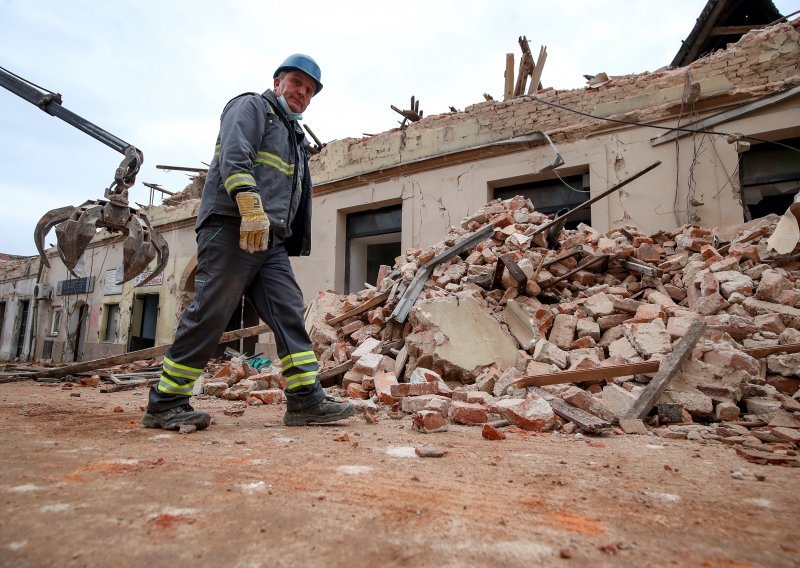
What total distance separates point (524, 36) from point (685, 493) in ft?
30.3

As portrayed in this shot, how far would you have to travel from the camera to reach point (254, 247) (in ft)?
8.02

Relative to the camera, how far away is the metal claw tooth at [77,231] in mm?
4254

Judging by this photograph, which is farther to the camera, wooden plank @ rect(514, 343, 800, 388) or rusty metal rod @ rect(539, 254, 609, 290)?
rusty metal rod @ rect(539, 254, 609, 290)

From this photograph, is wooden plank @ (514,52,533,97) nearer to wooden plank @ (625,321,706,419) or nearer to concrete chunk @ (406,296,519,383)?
concrete chunk @ (406,296,519,383)

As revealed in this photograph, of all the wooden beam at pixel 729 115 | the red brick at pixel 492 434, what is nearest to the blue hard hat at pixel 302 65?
the red brick at pixel 492 434

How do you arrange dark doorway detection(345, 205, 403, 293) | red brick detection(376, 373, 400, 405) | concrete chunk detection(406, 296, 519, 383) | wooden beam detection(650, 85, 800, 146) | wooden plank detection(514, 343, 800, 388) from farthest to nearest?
dark doorway detection(345, 205, 403, 293) < wooden beam detection(650, 85, 800, 146) < concrete chunk detection(406, 296, 519, 383) < red brick detection(376, 373, 400, 405) < wooden plank detection(514, 343, 800, 388)

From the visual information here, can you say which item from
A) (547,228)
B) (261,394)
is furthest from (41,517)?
(547,228)

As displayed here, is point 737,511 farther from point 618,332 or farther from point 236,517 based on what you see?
point 618,332

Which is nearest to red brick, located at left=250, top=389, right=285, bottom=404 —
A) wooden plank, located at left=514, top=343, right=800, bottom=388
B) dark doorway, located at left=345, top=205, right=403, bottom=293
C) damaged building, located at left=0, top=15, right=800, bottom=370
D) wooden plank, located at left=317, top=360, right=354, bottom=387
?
wooden plank, located at left=317, top=360, right=354, bottom=387

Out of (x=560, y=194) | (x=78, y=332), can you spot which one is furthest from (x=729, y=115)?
(x=78, y=332)

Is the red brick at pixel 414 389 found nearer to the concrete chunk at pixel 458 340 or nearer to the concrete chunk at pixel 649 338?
the concrete chunk at pixel 458 340

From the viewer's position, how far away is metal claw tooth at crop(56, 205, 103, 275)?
4254 millimetres

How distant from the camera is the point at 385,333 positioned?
14.8 ft

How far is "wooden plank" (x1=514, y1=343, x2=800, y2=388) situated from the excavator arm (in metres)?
3.97
